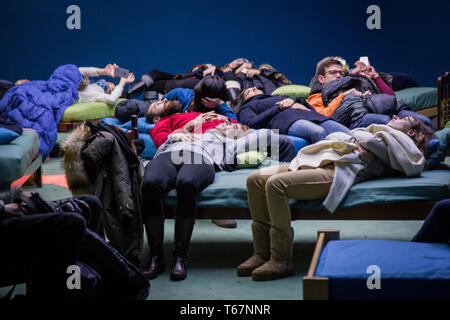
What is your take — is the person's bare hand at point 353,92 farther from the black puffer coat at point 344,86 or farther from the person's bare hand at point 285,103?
the person's bare hand at point 285,103

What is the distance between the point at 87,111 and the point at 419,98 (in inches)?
149

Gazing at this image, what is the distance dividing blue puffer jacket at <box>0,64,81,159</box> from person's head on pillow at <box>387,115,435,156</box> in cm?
373

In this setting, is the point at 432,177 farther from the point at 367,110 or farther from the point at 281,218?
the point at 367,110

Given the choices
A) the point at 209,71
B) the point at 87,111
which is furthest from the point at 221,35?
the point at 87,111

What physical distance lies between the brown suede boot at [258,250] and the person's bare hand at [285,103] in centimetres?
174

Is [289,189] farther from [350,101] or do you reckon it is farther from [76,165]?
[350,101]

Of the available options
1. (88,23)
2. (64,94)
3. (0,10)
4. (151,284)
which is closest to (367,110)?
(151,284)

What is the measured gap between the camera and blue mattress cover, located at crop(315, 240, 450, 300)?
2.26 m

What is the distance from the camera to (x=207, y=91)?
444cm

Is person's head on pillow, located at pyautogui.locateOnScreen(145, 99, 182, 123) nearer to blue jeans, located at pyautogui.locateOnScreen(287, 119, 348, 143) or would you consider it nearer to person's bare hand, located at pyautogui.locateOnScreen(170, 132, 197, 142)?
person's bare hand, located at pyautogui.locateOnScreen(170, 132, 197, 142)

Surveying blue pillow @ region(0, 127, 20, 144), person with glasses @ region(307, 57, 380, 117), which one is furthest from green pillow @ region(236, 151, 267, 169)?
blue pillow @ region(0, 127, 20, 144)

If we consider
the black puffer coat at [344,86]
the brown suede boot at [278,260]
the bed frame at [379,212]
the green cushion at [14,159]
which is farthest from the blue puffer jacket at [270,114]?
the green cushion at [14,159]

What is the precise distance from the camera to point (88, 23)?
798 centimetres

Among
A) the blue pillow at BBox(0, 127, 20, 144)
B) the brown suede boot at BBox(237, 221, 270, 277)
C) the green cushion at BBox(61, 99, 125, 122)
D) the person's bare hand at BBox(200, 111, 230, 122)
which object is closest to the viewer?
the brown suede boot at BBox(237, 221, 270, 277)
